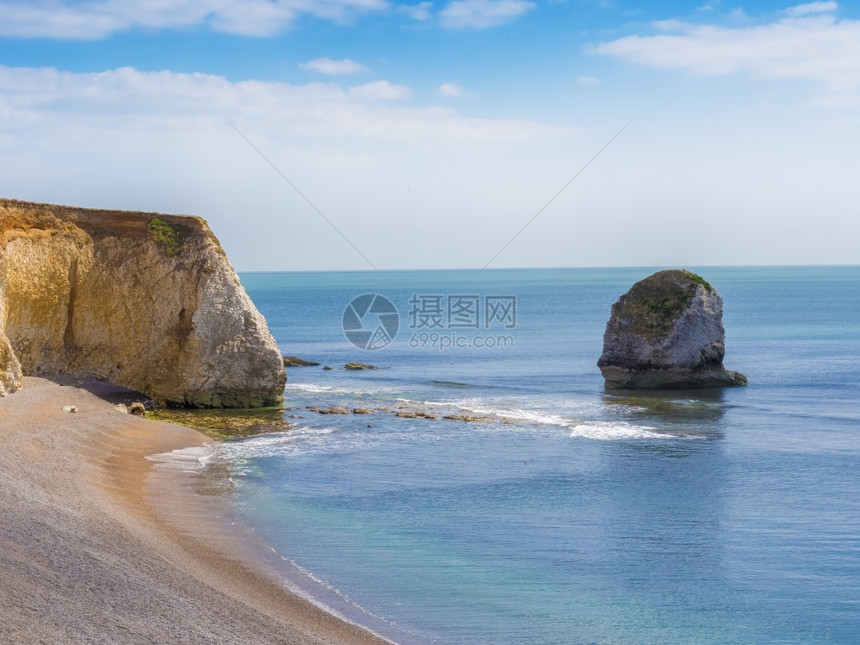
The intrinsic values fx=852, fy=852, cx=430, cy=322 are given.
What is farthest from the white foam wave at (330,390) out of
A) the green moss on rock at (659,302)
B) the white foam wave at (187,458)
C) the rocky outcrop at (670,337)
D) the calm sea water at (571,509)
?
the white foam wave at (187,458)

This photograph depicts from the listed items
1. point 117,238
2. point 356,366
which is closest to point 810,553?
point 117,238

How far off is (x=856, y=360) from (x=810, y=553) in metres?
48.1

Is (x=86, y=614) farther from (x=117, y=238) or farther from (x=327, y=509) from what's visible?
(x=117, y=238)

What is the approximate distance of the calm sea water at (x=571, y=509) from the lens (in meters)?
17.2

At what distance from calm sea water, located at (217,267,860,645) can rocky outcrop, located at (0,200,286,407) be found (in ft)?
15.2

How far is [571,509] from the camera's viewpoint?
24.8 meters

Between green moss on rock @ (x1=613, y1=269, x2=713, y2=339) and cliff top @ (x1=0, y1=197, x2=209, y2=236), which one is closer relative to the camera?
cliff top @ (x1=0, y1=197, x2=209, y2=236)

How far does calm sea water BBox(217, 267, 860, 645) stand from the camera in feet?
56.5

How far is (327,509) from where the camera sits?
2466cm

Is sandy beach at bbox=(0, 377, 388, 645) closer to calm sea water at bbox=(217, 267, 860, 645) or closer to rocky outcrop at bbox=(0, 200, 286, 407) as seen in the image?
calm sea water at bbox=(217, 267, 860, 645)

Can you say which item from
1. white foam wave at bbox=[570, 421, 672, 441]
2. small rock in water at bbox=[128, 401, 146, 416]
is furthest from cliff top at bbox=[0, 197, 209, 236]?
white foam wave at bbox=[570, 421, 672, 441]

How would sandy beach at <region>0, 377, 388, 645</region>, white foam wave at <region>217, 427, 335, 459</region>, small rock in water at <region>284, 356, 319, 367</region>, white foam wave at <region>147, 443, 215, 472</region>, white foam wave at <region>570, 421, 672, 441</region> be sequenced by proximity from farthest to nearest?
small rock in water at <region>284, 356, 319, 367</region> → white foam wave at <region>570, 421, 672, 441</region> → white foam wave at <region>217, 427, 335, 459</region> → white foam wave at <region>147, 443, 215, 472</region> → sandy beach at <region>0, 377, 388, 645</region>

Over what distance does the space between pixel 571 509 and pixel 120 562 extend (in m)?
12.8

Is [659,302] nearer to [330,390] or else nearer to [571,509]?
[330,390]
